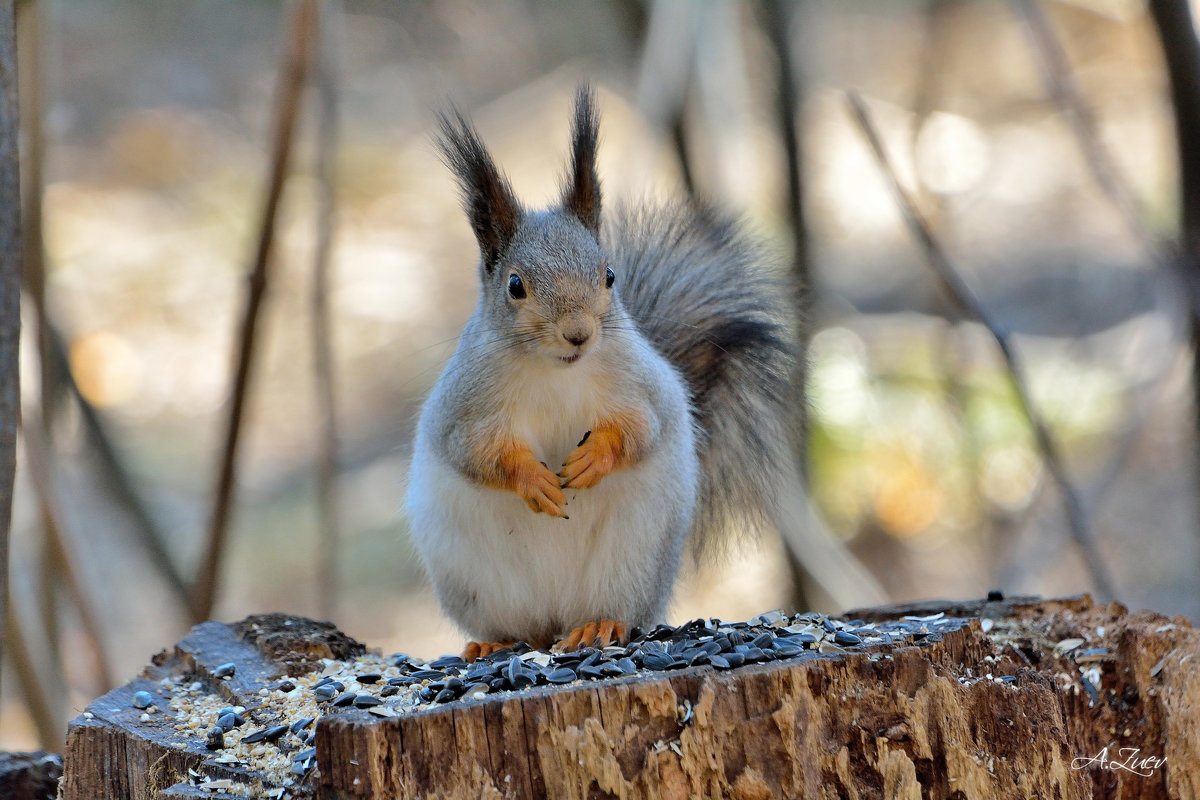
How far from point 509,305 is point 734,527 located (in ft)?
3.33

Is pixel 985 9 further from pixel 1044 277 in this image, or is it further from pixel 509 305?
pixel 509 305

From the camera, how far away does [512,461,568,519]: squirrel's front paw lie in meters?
2.26

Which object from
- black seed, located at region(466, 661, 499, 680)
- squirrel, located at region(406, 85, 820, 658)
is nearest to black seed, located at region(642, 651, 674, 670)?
black seed, located at region(466, 661, 499, 680)

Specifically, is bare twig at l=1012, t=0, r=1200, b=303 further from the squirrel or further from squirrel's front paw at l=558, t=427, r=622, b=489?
squirrel's front paw at l=558, t=427, r=622, b=489

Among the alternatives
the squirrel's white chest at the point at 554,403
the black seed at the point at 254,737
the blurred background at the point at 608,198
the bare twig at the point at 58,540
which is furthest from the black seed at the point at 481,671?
the blurred background at the point at 608,198

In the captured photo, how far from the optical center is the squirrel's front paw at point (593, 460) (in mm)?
2289

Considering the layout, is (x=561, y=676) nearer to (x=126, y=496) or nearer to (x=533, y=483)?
(x=533, y=483)

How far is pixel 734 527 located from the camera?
303 centimetres

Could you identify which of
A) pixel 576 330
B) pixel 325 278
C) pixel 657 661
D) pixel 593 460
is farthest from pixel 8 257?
pixel 325 278

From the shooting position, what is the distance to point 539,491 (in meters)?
2.26

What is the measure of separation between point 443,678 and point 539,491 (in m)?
0.41

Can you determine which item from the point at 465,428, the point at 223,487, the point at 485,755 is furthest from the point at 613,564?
the point at 223,487

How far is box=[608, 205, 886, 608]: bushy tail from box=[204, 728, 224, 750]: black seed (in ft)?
4.39

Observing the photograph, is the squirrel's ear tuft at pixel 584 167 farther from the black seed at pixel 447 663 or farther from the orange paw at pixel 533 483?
the black seed at pixel 447 663
